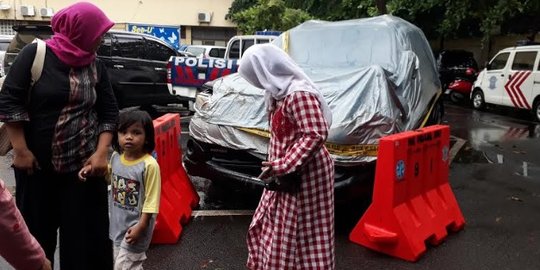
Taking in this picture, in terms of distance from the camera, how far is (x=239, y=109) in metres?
5.02

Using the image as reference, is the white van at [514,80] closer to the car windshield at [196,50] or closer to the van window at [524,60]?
the van window at [524,60]

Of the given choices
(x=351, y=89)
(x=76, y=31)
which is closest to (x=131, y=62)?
(x=351, y=89)

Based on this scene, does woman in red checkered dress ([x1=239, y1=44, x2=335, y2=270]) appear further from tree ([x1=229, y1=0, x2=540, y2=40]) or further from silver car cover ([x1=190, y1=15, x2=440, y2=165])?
tree ([x1=229, y1=0, x2=540, y2=40])

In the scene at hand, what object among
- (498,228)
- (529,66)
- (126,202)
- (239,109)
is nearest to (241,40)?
(529,66)

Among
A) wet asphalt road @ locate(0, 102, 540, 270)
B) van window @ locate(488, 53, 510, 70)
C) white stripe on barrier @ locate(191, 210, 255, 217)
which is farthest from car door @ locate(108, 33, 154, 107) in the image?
van window @ locate(488, 53, 510, 70)

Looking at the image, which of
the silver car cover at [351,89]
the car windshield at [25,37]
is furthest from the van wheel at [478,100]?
the car windshield at [25,37]

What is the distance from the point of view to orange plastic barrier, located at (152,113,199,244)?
170 inches

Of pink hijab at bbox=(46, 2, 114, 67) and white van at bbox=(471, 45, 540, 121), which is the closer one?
pink hijab at bbox=(46, 2, 114, 67)

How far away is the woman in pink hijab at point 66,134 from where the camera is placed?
8.43 feet

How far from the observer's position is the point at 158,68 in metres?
10.8

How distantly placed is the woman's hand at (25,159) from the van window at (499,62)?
13.5 meters

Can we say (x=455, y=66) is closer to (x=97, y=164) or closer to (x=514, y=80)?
(x=514, y=80)

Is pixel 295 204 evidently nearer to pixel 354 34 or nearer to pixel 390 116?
pixel 390 116

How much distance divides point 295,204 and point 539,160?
6586 mm
